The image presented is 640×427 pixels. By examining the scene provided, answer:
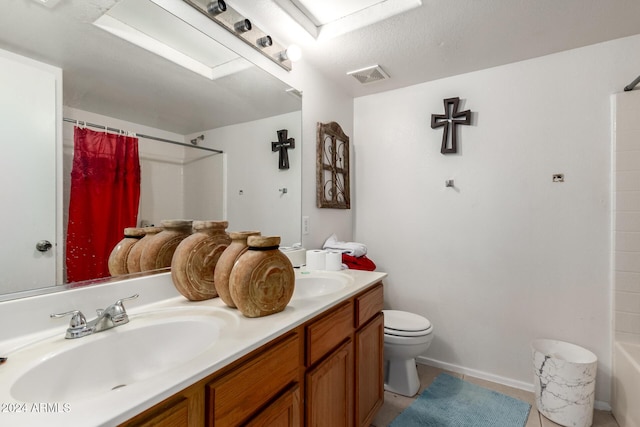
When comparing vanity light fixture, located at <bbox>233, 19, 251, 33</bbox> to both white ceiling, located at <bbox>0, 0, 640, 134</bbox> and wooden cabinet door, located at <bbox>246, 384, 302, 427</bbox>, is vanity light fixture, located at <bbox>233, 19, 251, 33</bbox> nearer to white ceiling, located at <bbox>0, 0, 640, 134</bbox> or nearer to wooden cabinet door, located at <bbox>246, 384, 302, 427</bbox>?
white ceiling, located at <bbox>0, 0, 640, 134</bbox>

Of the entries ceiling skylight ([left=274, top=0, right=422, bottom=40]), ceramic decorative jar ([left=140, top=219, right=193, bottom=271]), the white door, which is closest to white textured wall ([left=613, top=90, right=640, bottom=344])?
ceiling skylight ([left=274, top=0, right=422, bottom=40])

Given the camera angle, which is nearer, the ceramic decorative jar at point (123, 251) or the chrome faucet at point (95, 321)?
the chrome faucet at point (95, 321)

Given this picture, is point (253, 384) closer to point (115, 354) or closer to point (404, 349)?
point (115, 354)

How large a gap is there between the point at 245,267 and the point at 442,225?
1.77 m

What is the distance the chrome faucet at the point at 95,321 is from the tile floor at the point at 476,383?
59.5 inches

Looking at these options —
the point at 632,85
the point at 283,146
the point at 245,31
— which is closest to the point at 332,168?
the point at 283,146

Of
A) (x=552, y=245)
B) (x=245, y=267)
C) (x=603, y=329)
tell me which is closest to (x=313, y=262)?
(x=245, y=267)

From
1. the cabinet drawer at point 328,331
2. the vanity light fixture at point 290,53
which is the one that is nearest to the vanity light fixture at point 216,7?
the vanity light fixture at point 290,53

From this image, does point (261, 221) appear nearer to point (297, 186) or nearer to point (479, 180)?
point (297, 186)

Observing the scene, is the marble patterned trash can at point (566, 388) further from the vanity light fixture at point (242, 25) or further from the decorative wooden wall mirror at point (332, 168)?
the vanity light fixture at point (242, 25)

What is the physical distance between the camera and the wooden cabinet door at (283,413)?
843mm

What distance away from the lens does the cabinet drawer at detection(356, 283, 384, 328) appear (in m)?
1.44

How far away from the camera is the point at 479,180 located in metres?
2.17

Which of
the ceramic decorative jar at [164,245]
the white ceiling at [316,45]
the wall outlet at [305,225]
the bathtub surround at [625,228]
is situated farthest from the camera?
the wall outlet at [305,225]
